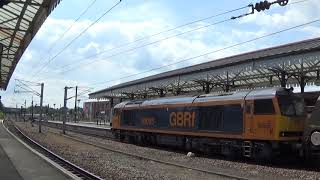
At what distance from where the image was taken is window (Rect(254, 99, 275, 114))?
2364cm

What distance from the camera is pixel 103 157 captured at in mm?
27547

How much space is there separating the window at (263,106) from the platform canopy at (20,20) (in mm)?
10429

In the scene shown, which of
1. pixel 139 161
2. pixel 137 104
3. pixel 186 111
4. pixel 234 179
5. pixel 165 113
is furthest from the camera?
pixel 137 104

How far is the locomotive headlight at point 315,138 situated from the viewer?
2084 cm

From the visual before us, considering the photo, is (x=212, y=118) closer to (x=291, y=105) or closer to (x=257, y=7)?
(x=291, y=105)

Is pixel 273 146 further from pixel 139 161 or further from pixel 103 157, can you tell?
pixel 103 157

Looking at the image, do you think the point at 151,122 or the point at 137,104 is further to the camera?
the point at 137,104

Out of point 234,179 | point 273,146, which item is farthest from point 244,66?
point 234,179

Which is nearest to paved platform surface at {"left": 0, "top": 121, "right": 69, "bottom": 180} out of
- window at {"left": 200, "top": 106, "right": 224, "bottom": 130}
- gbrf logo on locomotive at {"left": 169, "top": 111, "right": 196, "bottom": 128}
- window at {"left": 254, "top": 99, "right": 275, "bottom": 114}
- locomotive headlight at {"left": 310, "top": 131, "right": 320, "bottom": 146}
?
window at {"left": 200, "top": 106, "right": 224, "bottom": 130}

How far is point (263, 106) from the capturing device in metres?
24.1

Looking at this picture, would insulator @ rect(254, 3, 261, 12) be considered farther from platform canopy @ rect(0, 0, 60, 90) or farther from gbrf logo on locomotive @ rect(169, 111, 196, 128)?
gbrf logo on locomotive @ rect(169, 111, 196, 128)

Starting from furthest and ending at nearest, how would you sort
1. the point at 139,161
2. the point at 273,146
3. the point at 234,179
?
the point at 139,161 → the point at 273,146 → the point at 234,179

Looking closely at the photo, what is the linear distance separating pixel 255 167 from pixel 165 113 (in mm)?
12142

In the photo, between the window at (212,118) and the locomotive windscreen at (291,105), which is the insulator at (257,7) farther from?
the window at (212,118)
